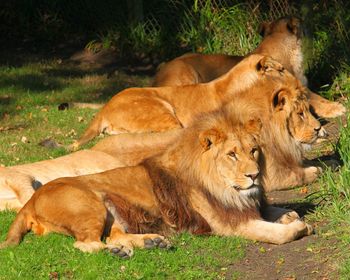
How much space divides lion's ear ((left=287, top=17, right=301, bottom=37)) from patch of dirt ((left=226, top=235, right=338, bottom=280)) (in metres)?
5.51

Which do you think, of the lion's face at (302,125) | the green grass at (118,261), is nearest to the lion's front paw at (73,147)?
the lion's face at (302,125)

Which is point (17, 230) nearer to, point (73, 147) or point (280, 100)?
point (280, 100)

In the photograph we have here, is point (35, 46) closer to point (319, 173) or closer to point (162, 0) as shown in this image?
point (162, 0)

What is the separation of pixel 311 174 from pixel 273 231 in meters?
1.85

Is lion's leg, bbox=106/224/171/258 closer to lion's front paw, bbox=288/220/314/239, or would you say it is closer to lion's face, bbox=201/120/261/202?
lion's face, bbox=201/120/261/202

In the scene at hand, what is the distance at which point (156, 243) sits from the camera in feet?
22.8

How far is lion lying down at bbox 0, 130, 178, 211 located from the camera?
8430 millimetres

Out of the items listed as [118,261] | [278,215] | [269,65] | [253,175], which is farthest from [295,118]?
[118,261]

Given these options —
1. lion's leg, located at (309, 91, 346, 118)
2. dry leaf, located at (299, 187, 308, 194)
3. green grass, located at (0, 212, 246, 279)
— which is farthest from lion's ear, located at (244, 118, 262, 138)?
lion's leg, located at (309, 91, 346, 118)

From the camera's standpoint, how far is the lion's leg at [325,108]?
37.3 feet

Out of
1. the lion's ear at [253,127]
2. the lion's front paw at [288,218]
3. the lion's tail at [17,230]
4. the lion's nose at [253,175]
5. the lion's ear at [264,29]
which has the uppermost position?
the lion's ear at [253,127]

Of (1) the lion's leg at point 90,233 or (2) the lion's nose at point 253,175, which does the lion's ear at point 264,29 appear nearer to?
(2) the lion's nose at point 253,175

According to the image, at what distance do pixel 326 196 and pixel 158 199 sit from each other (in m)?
1.54

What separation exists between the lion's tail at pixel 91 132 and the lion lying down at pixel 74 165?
170 cm
